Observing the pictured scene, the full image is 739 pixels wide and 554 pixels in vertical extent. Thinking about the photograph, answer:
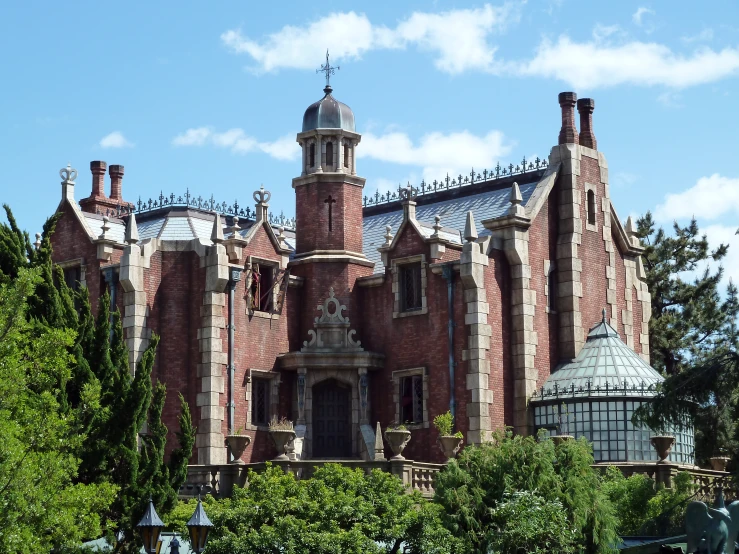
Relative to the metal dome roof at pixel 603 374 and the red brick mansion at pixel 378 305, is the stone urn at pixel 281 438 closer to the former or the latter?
the red brick mansion at pixel 378 305

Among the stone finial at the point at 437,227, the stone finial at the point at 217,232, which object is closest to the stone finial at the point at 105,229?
Result: the stone finial at the point at 217,232

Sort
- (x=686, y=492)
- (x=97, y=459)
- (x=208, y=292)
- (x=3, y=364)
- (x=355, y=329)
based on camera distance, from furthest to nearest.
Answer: (x=355, y=329) < (x=208, y=292) < (x=686, y=492) < (x=97, y=459) < (x=3, y=364)

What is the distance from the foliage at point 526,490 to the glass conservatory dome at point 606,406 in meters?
7.72

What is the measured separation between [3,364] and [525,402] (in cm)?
1891

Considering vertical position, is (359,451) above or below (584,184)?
below

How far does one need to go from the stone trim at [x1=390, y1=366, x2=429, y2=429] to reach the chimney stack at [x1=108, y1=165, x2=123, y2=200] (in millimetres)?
13954

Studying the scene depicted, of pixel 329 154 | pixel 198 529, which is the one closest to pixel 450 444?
pixel 329 154

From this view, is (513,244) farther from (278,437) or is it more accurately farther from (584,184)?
(278,437)

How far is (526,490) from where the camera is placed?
32.0 m

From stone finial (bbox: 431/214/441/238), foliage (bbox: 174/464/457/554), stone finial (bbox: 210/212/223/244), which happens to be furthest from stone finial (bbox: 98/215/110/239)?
foliage (bbox: 174/464/457/554)

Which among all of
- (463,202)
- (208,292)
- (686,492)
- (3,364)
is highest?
(463,202)

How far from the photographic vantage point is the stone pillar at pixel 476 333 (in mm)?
41156

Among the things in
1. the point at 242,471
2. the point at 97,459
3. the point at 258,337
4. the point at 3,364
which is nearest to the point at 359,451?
the point at 258,337

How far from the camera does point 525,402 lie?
42125 millimetres
